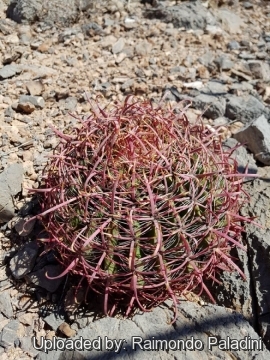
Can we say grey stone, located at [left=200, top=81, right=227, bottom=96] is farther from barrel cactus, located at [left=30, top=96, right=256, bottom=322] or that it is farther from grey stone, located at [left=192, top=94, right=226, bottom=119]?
barrel cactus, located at [left=30, top=96, right=256, bottom=322]

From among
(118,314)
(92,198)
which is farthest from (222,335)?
(92,198)

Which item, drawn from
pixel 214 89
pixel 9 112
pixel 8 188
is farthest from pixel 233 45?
pixel 8 188

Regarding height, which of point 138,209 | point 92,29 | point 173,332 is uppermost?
point 138,209

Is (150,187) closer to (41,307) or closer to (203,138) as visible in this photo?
(203,138)

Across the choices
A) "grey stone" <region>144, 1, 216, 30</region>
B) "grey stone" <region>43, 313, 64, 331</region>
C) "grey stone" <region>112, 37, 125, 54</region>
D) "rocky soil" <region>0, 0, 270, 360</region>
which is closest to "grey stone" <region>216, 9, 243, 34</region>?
"rocky soil" <region>0, 0, 270, 360</region>

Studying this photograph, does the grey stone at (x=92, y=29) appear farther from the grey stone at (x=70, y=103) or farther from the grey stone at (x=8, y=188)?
the grey stone at (x=8, y=188)

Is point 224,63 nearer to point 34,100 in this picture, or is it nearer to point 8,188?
point 34,100
